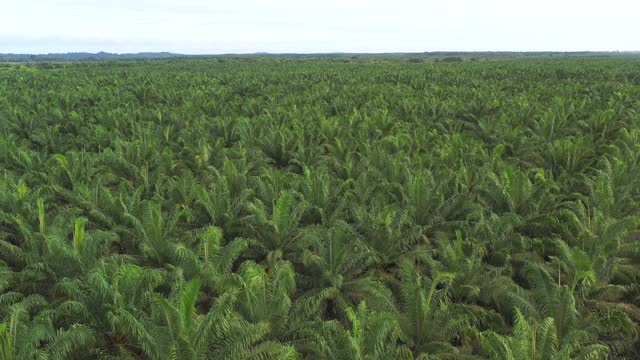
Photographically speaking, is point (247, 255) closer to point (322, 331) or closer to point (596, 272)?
point (322, 331)

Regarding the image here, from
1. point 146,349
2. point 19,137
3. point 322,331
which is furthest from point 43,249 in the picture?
point 19,137

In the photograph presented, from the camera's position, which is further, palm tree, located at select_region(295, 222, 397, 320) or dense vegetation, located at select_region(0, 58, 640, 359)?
palm tree, located at select_region(295, 222, 397, 320)

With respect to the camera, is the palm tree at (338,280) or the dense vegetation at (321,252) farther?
the palm tree at (338,280)

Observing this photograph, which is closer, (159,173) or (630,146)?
(159,173)

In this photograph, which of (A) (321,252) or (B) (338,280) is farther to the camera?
(A) (321,252)

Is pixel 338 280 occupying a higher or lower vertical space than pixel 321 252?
lower

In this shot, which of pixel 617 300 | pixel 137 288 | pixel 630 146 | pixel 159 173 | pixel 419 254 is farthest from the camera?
pixel 630 146

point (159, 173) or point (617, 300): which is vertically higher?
point (159, 173)

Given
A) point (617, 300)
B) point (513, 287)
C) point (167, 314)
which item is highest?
point (167, 314)
